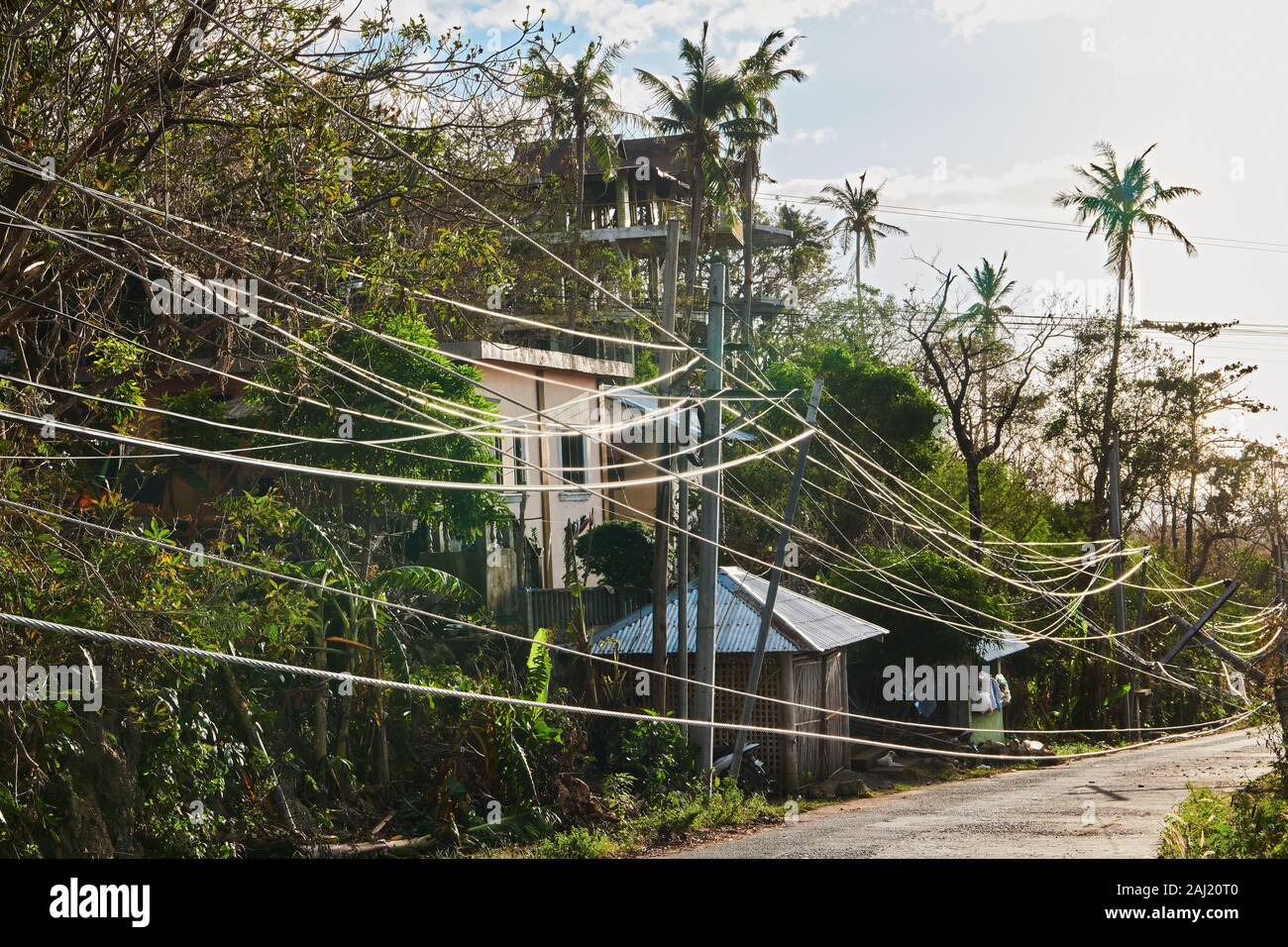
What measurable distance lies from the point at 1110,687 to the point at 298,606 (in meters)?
28.1

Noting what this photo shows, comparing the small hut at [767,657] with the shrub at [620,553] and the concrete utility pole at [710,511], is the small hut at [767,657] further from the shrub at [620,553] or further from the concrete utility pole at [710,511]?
the concrete utility pole at [710,511]

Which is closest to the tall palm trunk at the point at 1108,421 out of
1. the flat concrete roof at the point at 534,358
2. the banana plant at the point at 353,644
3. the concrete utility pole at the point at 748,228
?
the concrete utility pole at the point at 748,228

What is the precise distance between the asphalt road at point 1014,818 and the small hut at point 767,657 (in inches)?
61.4

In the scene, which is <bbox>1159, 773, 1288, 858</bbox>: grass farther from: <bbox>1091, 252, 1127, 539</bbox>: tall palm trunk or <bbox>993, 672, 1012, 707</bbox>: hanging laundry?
<bbox>1091, 252, 1127, 539</bbox>: tall palm trunk

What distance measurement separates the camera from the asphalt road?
1468 centimetres

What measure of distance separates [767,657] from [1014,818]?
5664mm

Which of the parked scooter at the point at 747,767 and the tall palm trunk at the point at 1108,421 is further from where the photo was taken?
the tall palm trunk at the point at 1108,421

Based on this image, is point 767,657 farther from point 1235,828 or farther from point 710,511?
point 1235,828

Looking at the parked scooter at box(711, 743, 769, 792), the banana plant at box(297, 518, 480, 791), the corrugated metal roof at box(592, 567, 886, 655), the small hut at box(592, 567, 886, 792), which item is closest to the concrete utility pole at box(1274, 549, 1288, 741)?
the small hut at box(592, 567, 886, 792)

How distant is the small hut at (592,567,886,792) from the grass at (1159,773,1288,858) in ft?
21.5

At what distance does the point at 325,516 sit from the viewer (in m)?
17.9

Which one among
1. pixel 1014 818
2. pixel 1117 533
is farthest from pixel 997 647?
pixel 1014 818

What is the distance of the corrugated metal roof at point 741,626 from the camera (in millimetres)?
21688
